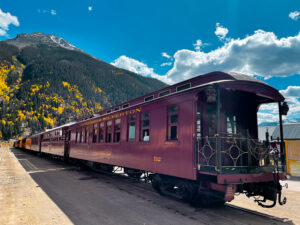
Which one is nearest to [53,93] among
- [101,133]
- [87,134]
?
[87,134]

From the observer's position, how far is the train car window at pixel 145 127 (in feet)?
26.2

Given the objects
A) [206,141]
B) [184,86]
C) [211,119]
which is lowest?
[206,141]

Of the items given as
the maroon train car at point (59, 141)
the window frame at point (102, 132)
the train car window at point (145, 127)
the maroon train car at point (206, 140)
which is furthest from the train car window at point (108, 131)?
the maroon train car at point (59, 141)

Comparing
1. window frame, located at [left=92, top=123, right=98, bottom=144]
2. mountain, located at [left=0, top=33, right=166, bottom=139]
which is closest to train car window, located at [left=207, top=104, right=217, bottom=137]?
window frame, located at [left=92, top=123, right=98, bottom=144]

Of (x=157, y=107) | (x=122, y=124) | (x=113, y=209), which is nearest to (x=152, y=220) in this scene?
(x=113, y=209)

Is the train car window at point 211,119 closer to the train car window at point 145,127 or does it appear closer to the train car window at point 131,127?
the train car window at point 145,127

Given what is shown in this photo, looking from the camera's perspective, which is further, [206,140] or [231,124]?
[231,124]

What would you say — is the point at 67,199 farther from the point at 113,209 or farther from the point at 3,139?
the point at 3,139

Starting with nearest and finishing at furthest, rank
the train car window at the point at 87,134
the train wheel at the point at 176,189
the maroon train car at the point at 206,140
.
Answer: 1. the maroon train car at the point at 206,140
2. the train wheel at the point at 176,189
3. the train car window at the point at 87,134

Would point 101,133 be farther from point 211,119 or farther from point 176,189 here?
point 211,119

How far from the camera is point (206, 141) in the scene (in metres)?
5.94

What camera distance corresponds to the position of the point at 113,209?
20.5 feet

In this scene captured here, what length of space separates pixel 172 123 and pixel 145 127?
5.02ft

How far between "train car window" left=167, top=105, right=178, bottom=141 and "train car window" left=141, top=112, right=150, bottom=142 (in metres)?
1.13
